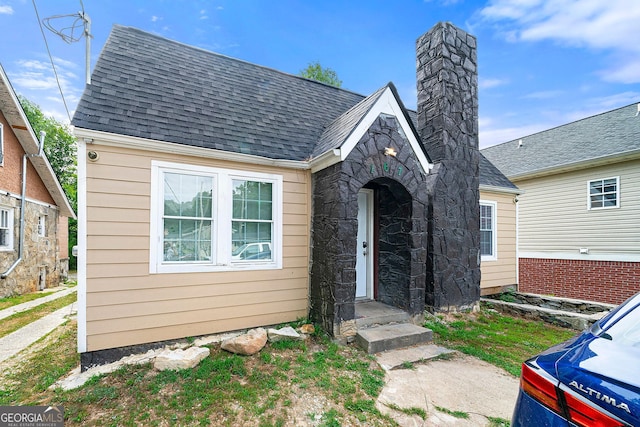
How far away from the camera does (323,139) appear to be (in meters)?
5.32

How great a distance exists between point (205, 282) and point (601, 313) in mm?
8380

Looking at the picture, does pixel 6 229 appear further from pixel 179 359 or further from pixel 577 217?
pixel 577 217

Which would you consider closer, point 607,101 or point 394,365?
point 394,365

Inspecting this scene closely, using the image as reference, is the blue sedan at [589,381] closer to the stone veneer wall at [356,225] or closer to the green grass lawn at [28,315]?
the stone veneer wall at [356,225]

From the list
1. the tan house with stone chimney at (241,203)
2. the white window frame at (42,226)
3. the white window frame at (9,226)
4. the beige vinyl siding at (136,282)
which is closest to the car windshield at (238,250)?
the tan house with stone chimney at (241,203)

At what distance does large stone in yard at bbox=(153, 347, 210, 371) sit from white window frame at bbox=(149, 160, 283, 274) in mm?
1104

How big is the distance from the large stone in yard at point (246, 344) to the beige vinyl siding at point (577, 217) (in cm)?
1071

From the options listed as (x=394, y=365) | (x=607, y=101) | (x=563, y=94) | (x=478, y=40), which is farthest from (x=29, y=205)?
(x=607, y=101)

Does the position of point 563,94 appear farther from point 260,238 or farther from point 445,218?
point 260,238

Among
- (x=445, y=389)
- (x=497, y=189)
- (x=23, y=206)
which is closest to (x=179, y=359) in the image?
(x=445, y=389)

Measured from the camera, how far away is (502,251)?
25.7 feet

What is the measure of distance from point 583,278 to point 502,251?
360 centimetres

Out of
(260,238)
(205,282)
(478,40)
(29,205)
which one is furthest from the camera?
(29,205)

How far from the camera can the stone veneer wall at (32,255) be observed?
29.3ft
